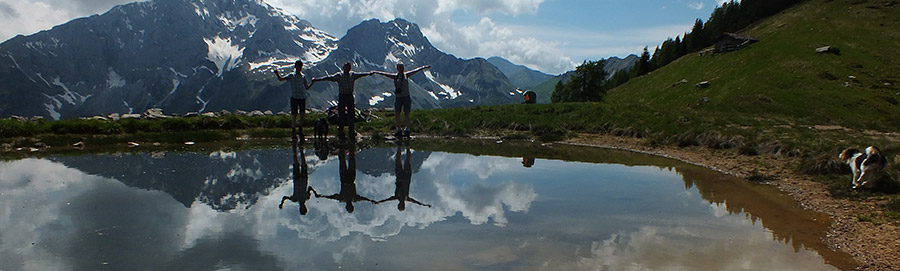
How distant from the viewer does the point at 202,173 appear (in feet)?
38.0

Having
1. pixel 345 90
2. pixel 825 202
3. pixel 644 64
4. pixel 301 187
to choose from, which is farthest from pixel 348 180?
pixel 644 64

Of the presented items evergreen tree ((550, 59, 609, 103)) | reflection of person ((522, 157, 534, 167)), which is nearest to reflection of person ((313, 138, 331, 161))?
reflection of person ((522, 157, 534, 167))

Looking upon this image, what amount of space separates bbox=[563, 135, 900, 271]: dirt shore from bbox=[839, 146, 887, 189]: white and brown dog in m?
0.75

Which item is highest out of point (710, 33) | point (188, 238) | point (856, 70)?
point (710, 33)

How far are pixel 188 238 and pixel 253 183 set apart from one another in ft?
13.6

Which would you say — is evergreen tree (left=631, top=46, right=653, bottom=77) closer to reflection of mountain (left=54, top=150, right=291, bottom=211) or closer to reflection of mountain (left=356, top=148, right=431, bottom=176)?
reflection of mountain (left=356, top=148, right=431, bottom=176)

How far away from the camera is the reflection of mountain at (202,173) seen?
9.27 metres

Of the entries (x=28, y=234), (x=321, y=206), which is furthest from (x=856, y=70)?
(x=28, y=234)

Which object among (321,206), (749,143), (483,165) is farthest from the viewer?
(749,143)

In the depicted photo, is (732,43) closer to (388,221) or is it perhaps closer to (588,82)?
(588,82)

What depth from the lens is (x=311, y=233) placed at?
6.96 m

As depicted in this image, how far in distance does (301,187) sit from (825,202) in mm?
11275

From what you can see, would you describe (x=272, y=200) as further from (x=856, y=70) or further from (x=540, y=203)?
(x=856, y=70)

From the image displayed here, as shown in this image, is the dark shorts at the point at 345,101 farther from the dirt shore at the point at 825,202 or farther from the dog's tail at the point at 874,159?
the dog's tail at the point at 874,159
